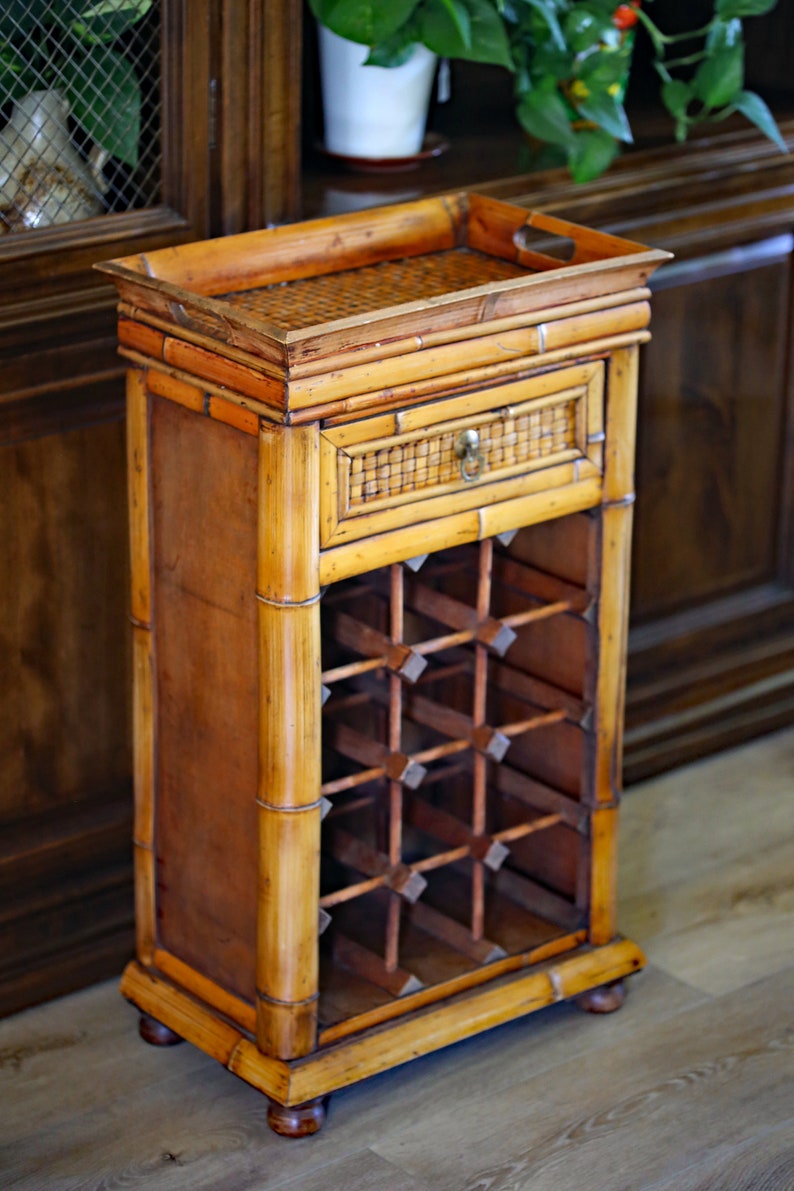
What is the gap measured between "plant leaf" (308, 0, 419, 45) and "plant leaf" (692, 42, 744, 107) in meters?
0.64

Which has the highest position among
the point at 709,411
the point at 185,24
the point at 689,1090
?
the point at 185,24

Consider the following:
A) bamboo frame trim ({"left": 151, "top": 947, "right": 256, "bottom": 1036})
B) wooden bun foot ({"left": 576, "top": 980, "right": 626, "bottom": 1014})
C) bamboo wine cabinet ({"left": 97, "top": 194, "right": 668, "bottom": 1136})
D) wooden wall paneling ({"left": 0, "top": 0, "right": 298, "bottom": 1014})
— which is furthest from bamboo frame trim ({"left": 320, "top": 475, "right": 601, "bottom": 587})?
wooden bun foot ({"left": 576, "top": 980, "right": 626, "bottom": 1014})

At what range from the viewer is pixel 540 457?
82.0 inches

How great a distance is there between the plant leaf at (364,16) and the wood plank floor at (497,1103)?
1.32 meters

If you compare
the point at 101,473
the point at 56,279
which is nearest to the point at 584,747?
the point at 101,473

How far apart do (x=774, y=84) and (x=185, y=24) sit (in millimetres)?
1323

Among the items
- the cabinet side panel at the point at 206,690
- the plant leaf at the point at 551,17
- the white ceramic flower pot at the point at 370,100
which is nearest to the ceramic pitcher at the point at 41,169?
the cabinet side panel at the point at 206,690

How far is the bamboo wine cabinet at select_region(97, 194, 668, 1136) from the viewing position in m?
1.89

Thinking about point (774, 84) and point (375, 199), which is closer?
point (375, 199)

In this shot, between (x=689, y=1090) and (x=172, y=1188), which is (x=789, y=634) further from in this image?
(x=172, y=1188)

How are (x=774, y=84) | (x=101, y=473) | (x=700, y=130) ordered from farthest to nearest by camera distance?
(x=774, y=84) → (x=700, y=130) → (x=101, y=473)

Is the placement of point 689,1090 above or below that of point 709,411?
below

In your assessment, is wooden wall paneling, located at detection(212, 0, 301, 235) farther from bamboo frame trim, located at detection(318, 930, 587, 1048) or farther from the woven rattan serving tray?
bamboo frame trim, located at detection(318, 930, 587, 1048)

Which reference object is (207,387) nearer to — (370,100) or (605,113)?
(370,100)
